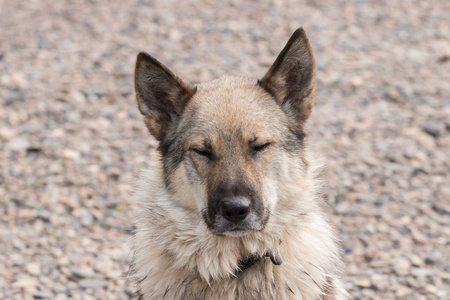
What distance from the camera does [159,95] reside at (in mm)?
4645

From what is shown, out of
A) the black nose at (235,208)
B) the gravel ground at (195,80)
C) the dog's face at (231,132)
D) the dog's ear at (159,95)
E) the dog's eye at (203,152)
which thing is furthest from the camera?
the gravel ground at (195,80)

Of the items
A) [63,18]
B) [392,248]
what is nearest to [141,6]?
[63,18]

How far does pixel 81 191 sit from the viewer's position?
22.7ft

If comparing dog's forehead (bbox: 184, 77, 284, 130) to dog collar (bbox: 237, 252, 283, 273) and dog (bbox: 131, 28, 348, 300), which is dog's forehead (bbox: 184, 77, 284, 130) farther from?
dog collar (bbox: 237, 252, 283, 273)

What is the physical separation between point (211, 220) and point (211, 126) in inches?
25.8

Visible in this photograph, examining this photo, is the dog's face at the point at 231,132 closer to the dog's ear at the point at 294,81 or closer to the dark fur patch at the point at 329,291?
the dog's ear at the point at 294,81

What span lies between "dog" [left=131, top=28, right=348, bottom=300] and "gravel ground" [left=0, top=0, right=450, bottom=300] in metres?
1.35

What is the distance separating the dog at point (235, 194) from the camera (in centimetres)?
421

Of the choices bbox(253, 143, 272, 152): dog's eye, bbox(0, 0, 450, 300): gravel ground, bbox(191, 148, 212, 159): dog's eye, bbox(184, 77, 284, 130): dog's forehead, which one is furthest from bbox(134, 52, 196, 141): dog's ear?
bbox(0, 0, 450, 300): gravel ground

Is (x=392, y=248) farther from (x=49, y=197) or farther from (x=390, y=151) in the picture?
(x=49, y=197)

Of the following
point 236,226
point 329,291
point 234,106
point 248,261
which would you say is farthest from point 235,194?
point 329,291

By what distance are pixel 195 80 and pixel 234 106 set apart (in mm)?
4963

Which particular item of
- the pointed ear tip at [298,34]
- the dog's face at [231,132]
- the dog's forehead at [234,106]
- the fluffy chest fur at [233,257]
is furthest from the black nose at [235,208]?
the pointed ear tip at [298,34]

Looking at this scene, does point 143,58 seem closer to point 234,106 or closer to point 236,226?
point 234,106
